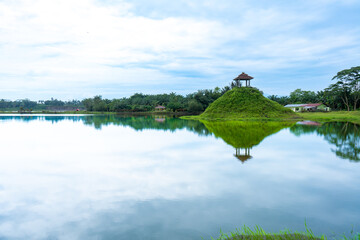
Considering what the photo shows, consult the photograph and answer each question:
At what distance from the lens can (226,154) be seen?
484 inches

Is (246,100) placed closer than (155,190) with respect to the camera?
No

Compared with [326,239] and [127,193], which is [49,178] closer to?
[127,193]

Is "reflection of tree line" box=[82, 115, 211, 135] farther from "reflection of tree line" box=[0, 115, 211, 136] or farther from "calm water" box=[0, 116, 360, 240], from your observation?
"calm water" box=[0, 116, 360, 240]

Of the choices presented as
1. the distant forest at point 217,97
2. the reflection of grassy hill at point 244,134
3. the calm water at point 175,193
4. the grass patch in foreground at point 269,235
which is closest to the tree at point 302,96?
the distant forest at point 217,97

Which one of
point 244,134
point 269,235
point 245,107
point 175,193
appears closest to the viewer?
point 269,235

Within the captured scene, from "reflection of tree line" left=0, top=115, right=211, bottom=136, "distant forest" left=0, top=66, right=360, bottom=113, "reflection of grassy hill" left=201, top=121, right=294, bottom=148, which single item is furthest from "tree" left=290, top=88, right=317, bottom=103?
"reflection of grassy hill" left=201, top=121, right=294, bottom=148

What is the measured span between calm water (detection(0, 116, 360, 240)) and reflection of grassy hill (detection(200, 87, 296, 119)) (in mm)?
31736

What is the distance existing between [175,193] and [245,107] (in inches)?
1619

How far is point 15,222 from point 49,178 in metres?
3.43

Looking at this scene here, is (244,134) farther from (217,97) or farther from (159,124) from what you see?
(217,97)

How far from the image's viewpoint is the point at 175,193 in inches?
279

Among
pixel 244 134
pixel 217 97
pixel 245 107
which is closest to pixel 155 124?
pixel 244 134

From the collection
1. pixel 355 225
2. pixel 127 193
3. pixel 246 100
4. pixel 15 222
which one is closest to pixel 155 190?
pixel 127 193

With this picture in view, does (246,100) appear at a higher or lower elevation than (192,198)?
higher
